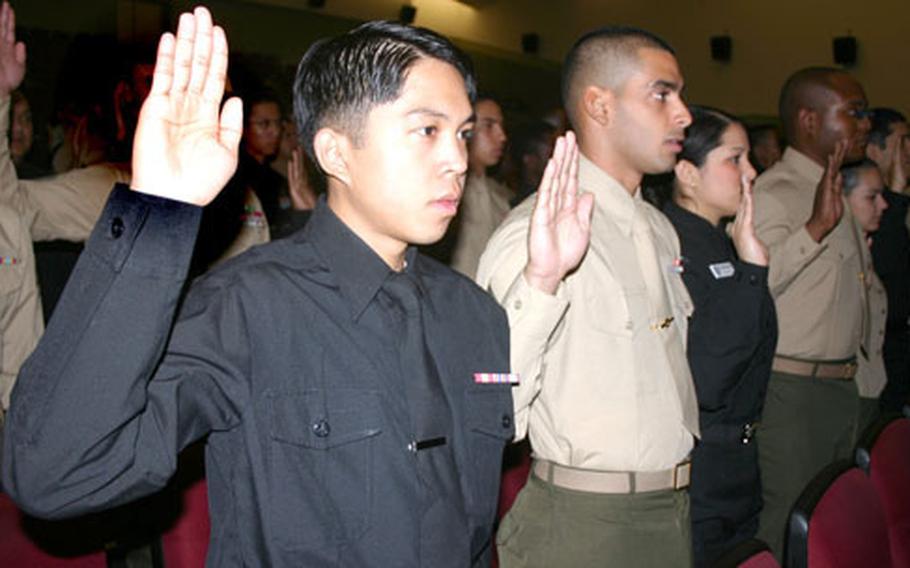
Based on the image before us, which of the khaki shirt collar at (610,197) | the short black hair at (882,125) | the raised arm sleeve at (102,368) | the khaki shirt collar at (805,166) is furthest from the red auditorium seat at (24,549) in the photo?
the short black hair at (882,125)

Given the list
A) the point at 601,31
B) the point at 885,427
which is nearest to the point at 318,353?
the point at 601,31

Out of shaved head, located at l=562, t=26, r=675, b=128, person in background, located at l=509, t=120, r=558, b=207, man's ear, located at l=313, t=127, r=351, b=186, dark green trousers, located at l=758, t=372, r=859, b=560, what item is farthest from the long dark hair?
person in background, located at l=509, t=120, r=558, b=207

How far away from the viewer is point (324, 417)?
1219 mm

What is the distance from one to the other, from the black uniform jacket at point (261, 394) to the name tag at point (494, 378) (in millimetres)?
13

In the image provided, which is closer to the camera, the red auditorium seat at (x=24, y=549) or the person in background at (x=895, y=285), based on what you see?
the red auditorium seat at (x=24, y=549)

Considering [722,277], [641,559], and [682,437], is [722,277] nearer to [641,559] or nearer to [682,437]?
[682,437]

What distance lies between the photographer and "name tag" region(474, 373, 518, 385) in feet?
4.66

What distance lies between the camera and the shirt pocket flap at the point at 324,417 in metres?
1.20

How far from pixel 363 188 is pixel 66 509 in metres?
0.63

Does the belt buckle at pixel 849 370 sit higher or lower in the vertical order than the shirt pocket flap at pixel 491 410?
lower

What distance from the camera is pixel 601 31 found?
2.28 metres

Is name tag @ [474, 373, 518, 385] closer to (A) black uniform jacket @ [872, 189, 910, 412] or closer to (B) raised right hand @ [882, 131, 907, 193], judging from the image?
(A) black uniform jacket @ [872, 189, 910, 412]

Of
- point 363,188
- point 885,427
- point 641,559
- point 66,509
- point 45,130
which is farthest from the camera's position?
point 45,130

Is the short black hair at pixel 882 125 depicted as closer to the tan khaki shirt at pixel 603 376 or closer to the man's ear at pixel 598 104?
the man's ear at pixel 598 104
